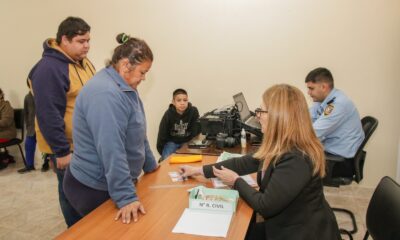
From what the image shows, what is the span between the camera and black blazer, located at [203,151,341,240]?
126cm

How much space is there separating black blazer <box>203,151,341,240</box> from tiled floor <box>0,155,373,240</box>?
4.44 ft

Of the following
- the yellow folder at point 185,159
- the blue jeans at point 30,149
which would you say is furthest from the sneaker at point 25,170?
the yellow folder at point 185,159

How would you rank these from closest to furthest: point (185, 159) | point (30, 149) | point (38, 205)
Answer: point (185, 159), point (38, 205), point (30, 149)

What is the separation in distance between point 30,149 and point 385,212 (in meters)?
3.96

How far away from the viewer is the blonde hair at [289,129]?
1313 mm

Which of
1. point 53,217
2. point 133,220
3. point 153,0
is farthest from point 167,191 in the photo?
point 153,0

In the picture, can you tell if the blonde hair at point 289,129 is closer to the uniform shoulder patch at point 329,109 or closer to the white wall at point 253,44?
the uniform shoulder patch at point 329,109

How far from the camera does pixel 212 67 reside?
3.42 meters

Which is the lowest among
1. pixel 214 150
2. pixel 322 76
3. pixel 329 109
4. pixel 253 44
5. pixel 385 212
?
pixel 214 150

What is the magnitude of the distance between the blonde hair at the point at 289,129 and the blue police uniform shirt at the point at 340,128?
46.5 inches

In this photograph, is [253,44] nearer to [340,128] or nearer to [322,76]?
[322,76]

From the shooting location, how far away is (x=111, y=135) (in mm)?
1263

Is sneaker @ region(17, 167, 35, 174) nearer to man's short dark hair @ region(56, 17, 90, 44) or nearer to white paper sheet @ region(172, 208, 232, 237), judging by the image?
man's short dark hair @ region(56, 17, 90, 44)

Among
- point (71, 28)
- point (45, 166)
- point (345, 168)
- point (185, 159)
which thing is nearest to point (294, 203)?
point (185, 159)
